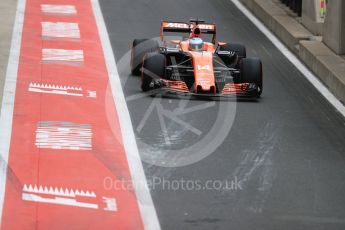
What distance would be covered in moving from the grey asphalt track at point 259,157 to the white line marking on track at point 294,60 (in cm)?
16

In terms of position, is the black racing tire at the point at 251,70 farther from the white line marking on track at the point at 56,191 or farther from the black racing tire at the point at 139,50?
the white line marking on track at the point at 56,191

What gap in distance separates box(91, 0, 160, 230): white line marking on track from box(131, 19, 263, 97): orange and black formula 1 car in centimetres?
58

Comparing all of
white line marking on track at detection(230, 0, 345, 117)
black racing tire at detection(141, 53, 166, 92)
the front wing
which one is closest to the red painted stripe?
black racing tire at detection(141, 53, 166, 92)

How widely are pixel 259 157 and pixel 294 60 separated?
24.5ft

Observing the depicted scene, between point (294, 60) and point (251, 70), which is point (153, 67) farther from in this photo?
point (294, 60)

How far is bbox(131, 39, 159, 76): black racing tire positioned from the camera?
19.9 m

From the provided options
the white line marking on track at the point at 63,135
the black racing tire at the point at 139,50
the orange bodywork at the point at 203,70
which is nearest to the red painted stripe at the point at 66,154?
the white line marking on track at the point at 63,135

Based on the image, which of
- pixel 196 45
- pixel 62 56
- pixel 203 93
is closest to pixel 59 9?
pixel 62 56

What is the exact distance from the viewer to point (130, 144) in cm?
1588

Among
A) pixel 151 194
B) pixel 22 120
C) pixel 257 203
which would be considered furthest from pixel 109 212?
pixel 22 120

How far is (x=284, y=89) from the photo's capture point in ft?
65.8

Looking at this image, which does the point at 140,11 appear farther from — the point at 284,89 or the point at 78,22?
the point at 284,89

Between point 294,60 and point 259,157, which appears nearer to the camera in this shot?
point 259,157

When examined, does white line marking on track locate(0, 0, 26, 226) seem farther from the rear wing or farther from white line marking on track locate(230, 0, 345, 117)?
white line marking on track locate(230, 0, 345, 117)
